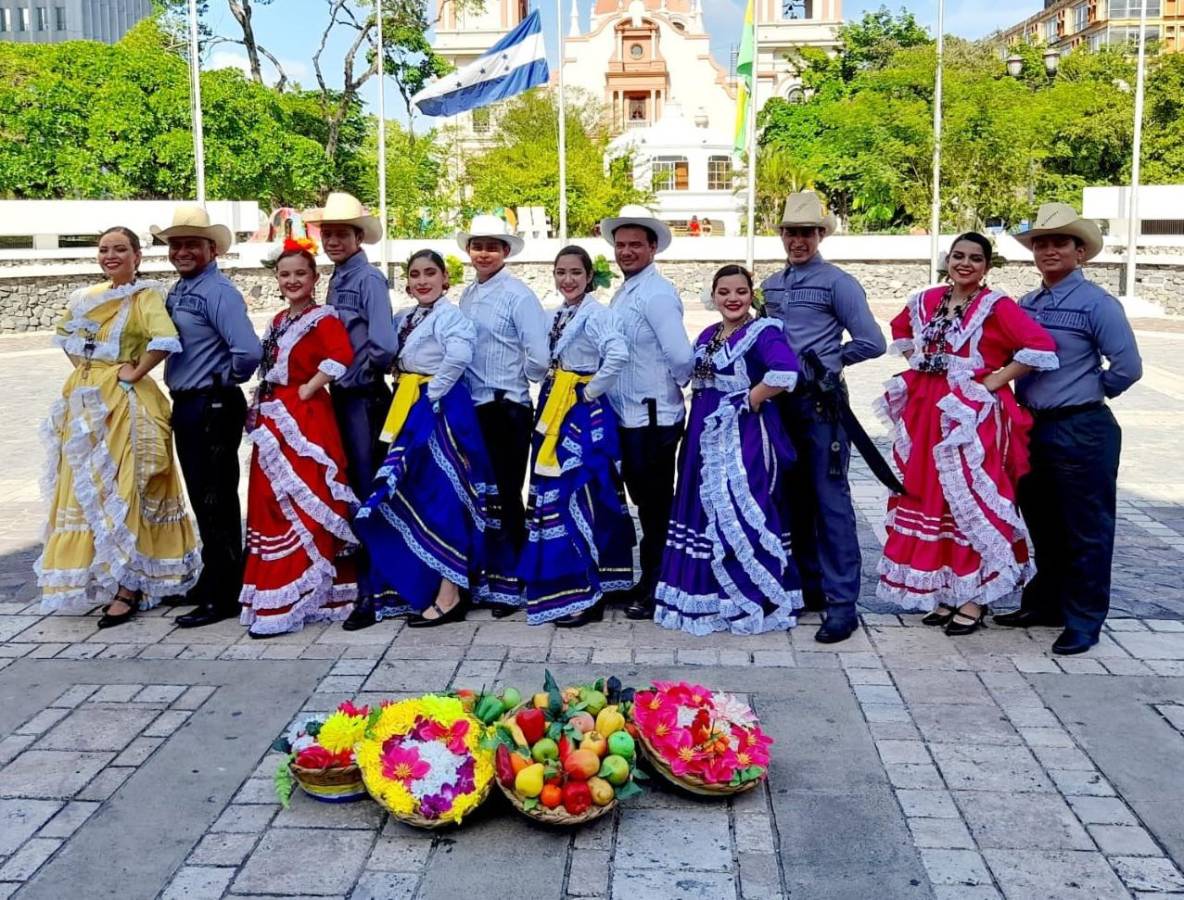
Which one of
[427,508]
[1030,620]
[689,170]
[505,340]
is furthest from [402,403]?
[689,170]

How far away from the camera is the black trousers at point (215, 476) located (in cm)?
618

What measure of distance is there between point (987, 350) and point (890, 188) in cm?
3110

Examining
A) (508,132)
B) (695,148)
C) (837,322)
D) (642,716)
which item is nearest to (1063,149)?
(508,132)

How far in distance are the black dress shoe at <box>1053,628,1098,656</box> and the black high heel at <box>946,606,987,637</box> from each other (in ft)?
1.24

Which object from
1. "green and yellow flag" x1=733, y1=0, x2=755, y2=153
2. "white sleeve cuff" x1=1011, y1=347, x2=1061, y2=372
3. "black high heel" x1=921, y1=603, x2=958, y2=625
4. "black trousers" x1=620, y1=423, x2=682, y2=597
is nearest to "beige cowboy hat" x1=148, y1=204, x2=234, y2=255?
"black trousers" x1=620, y1=423, x2=682, y2=597

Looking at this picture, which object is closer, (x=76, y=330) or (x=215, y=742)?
(x=215, y=742)

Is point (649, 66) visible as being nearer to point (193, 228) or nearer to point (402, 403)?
point (193, 228)

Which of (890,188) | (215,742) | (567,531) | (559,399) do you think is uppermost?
(890,188)

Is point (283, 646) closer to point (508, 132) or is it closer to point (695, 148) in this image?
point (508, 132)

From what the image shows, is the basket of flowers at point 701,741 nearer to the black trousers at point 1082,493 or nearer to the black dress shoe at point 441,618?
the black dress shoe at point 441,618

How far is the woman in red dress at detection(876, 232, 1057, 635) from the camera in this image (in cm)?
570

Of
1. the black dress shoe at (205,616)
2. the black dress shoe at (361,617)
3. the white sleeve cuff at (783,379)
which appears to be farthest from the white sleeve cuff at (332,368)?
the white sleeve cuff at (783,379)

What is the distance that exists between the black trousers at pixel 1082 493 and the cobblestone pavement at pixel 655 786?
26cm

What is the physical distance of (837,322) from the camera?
20.1ft
